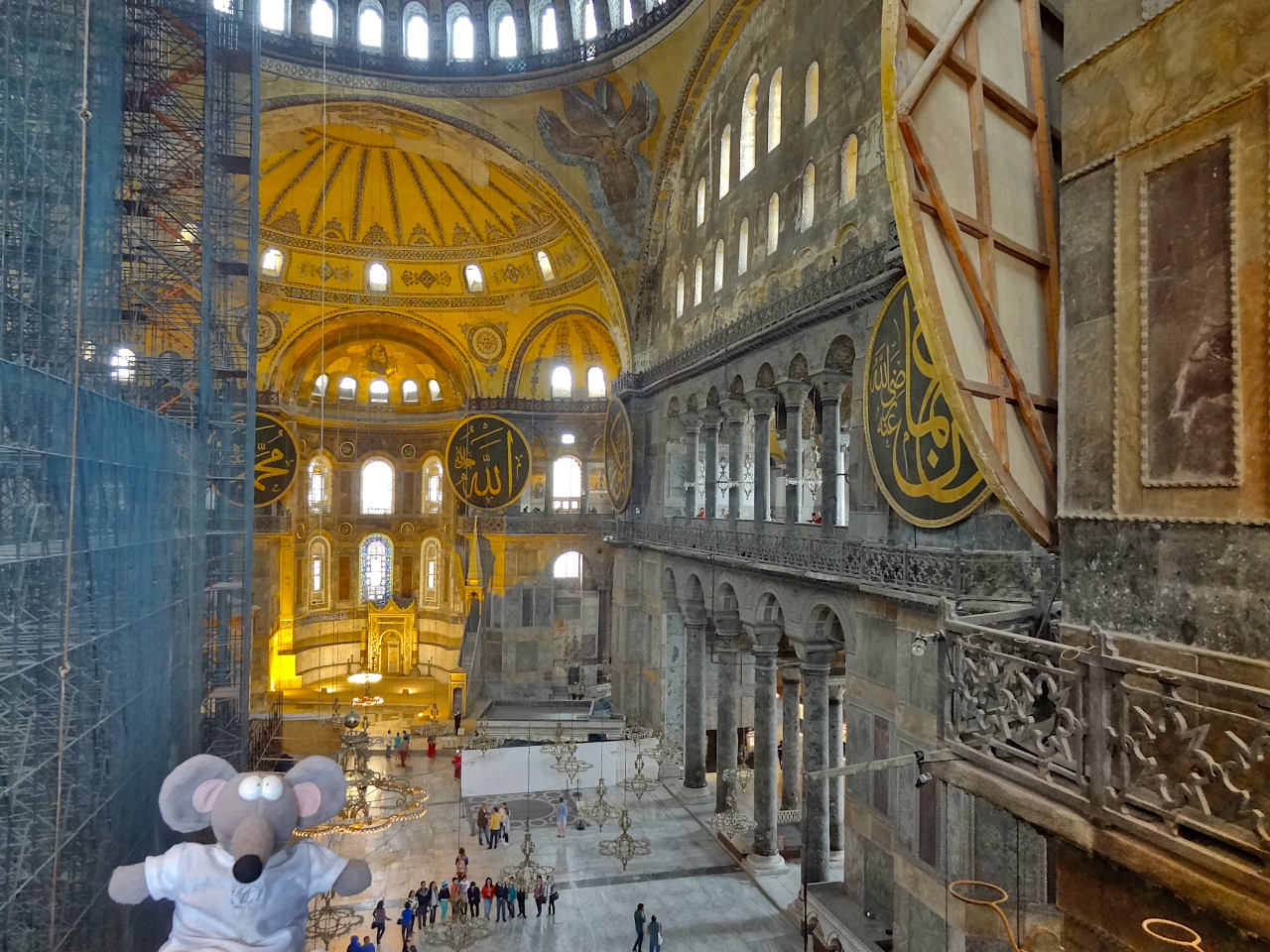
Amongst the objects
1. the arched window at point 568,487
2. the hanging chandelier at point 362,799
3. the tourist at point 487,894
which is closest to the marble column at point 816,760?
the tourist at point 487,894

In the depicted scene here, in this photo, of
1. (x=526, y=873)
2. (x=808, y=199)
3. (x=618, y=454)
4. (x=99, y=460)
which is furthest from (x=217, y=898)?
(x=618, y=454)

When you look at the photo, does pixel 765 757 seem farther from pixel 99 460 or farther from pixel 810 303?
pixel 99 460

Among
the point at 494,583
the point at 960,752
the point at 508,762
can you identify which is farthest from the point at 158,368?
the point at 494,583

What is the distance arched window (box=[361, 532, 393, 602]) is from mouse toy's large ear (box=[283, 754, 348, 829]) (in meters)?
23.4

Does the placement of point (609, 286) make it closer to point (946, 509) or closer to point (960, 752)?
point (946, 509)

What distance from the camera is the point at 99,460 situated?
22.0ft

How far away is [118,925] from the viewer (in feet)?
23.1

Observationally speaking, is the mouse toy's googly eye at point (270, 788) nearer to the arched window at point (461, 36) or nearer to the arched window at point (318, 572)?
the arched window at point (461, 36)

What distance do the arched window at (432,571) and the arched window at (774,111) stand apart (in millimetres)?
17861

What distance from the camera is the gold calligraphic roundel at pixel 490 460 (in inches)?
805

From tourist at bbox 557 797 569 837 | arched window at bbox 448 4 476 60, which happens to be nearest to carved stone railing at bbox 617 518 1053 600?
tourist at bbox 557 797 569 837

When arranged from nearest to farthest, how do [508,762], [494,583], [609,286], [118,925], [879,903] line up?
[118,925] → [879,903] → [508,762] → [609,286] → [494,583]

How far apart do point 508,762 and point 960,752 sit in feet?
37.6

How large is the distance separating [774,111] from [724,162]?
205 centimetres
